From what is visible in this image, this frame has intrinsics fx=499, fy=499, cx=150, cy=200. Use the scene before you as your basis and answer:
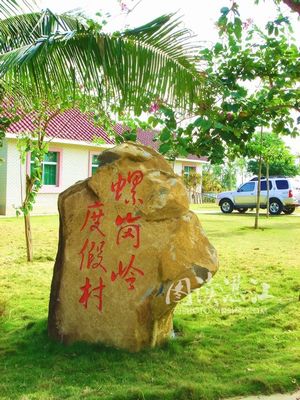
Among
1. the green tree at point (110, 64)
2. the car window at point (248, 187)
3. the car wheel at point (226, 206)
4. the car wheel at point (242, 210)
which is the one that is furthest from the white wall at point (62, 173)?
→ the green tree at point (110, 64)

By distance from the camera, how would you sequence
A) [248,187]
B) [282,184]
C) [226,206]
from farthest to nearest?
[226,206]
[248,187]
[282,184]

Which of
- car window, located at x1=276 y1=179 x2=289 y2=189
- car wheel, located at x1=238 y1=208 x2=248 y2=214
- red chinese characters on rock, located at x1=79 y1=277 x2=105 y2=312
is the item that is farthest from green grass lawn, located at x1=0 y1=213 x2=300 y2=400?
car wheel, located at x1=238 y1=208 x2=248 y2=214

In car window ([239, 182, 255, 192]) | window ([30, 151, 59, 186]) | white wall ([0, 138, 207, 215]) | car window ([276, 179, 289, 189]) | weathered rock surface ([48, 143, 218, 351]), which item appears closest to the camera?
weathered rock surface ([48, 143, 218, 351])

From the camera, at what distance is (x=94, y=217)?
439 cm

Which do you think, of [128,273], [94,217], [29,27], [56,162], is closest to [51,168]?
[56,162]

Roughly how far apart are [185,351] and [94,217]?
139cm

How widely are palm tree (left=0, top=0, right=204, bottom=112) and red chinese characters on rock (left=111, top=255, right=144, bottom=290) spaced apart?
1402 millimetres

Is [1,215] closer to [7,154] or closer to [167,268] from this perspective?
[7,154]

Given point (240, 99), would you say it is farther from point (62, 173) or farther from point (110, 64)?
point (62, 173)

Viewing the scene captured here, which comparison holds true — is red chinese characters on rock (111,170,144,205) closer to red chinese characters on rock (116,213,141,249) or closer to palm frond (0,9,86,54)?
red chinese characters on rock (116,213,141,249)

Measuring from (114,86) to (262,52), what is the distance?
6.90 feet

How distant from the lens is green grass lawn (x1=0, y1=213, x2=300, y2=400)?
136 inches

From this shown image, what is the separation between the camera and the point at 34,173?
8.02 meters

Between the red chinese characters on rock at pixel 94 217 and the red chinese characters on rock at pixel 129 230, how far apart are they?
18 cm
